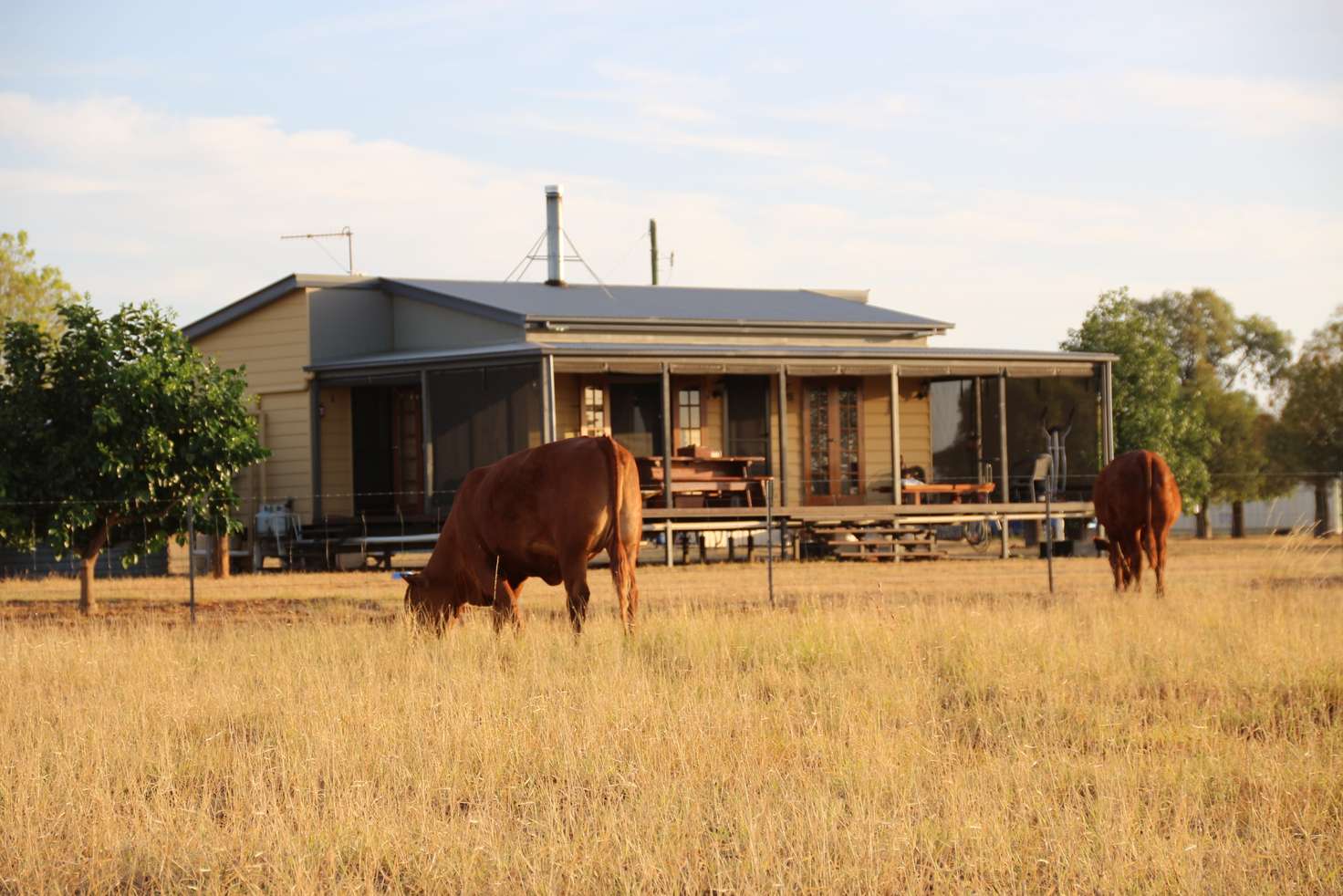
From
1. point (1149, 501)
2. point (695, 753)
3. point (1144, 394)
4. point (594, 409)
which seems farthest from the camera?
point (1144, 394)

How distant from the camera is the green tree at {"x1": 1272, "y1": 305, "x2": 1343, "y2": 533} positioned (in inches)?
1711

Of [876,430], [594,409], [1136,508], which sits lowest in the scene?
[1136,508]

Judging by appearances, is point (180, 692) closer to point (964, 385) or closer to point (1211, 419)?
point (964, 385)

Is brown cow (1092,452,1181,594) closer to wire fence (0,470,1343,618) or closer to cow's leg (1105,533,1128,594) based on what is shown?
cow's leg (1105,533,1128,594)

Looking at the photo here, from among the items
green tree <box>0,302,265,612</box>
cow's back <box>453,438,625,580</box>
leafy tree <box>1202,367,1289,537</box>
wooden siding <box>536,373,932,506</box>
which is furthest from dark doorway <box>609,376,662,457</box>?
leafy tree <box>1202,367,1289,537</box>

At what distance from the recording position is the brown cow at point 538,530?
41.9 feet

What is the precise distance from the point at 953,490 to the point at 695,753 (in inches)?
814

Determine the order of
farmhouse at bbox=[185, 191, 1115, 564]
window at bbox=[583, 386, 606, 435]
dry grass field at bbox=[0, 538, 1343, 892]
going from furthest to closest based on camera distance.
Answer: window at bbox=[583, 386, 606, 435]
farmhouse at bbox=[185, 191, 1115, 564]
dry grass field at bbox=[0, 538, 1343, 892]

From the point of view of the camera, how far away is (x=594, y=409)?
1053 inches

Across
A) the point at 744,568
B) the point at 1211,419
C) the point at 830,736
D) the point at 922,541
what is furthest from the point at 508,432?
the point at 1211,419

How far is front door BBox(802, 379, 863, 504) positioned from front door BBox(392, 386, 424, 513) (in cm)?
663

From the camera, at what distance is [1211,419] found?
4753cm

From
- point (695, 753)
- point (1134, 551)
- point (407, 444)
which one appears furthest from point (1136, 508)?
point (407, 444)

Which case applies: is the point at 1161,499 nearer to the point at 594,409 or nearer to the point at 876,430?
the point at 594,409
